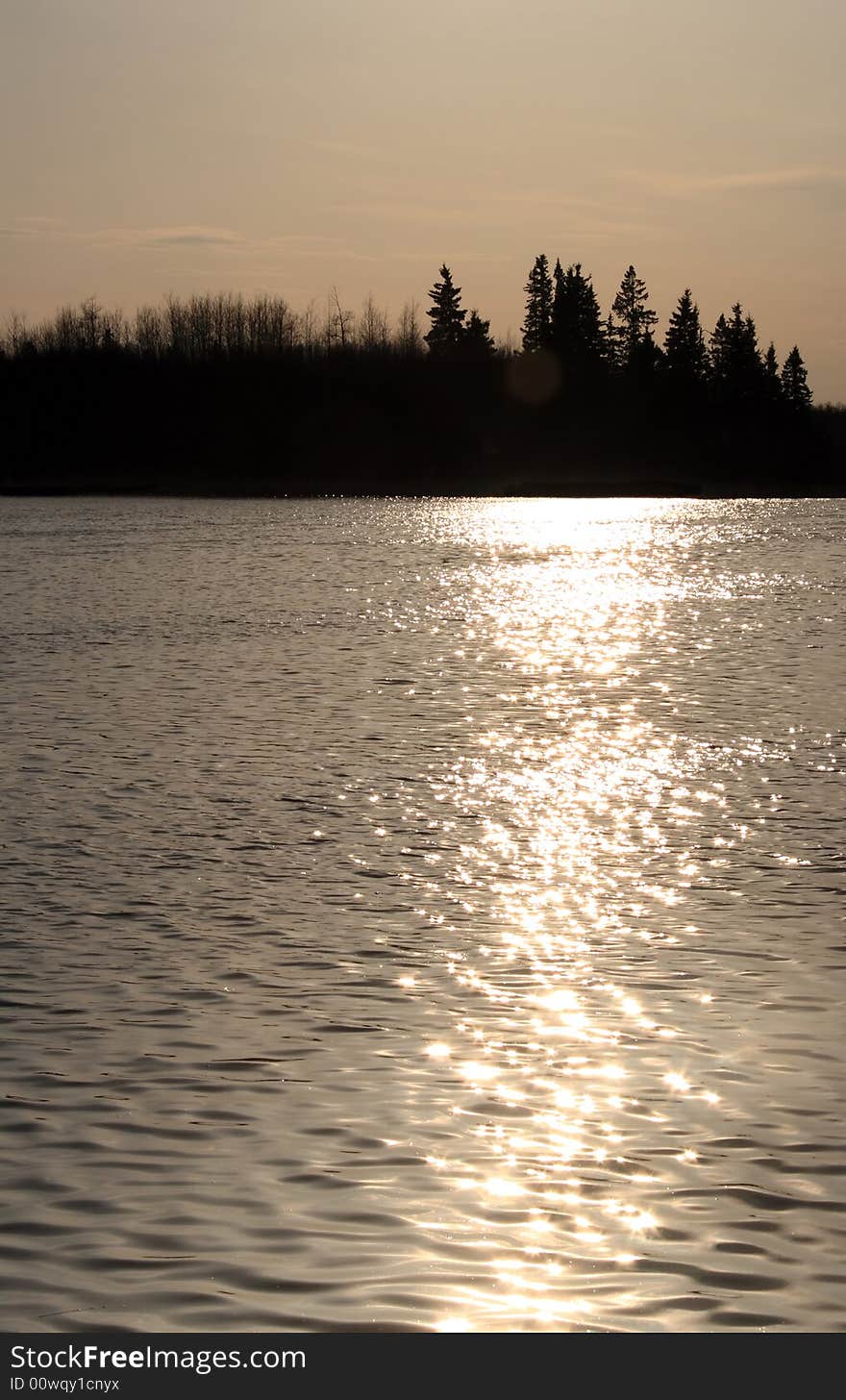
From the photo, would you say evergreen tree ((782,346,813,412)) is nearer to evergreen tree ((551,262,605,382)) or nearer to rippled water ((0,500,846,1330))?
evergreen tree ((551,262,605,382))

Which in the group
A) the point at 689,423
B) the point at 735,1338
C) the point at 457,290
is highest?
the point at 457,290

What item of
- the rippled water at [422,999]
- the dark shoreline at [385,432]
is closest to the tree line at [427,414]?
the dark shoreline at [385,432]

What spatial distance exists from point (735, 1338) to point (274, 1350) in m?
1.55

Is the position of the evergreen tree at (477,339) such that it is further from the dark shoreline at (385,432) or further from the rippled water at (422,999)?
the rippled water at (422,999)

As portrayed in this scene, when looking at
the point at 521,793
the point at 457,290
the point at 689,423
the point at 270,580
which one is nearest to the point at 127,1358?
the point at 521,793

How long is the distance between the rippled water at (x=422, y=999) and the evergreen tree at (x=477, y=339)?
134490 millimetres

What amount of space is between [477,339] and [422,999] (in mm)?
152832

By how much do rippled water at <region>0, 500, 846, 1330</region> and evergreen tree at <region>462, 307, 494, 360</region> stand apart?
5295 inches

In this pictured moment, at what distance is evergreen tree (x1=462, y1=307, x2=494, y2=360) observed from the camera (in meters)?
157

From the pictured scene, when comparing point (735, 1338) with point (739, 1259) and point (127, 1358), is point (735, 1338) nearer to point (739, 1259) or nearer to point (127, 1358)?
point (739, 1259)

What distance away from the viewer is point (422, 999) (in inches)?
392

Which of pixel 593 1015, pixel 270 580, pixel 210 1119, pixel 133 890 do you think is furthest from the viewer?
pixel 270 580

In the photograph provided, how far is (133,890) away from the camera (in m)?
12.6

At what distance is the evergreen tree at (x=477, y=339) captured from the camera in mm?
156625
